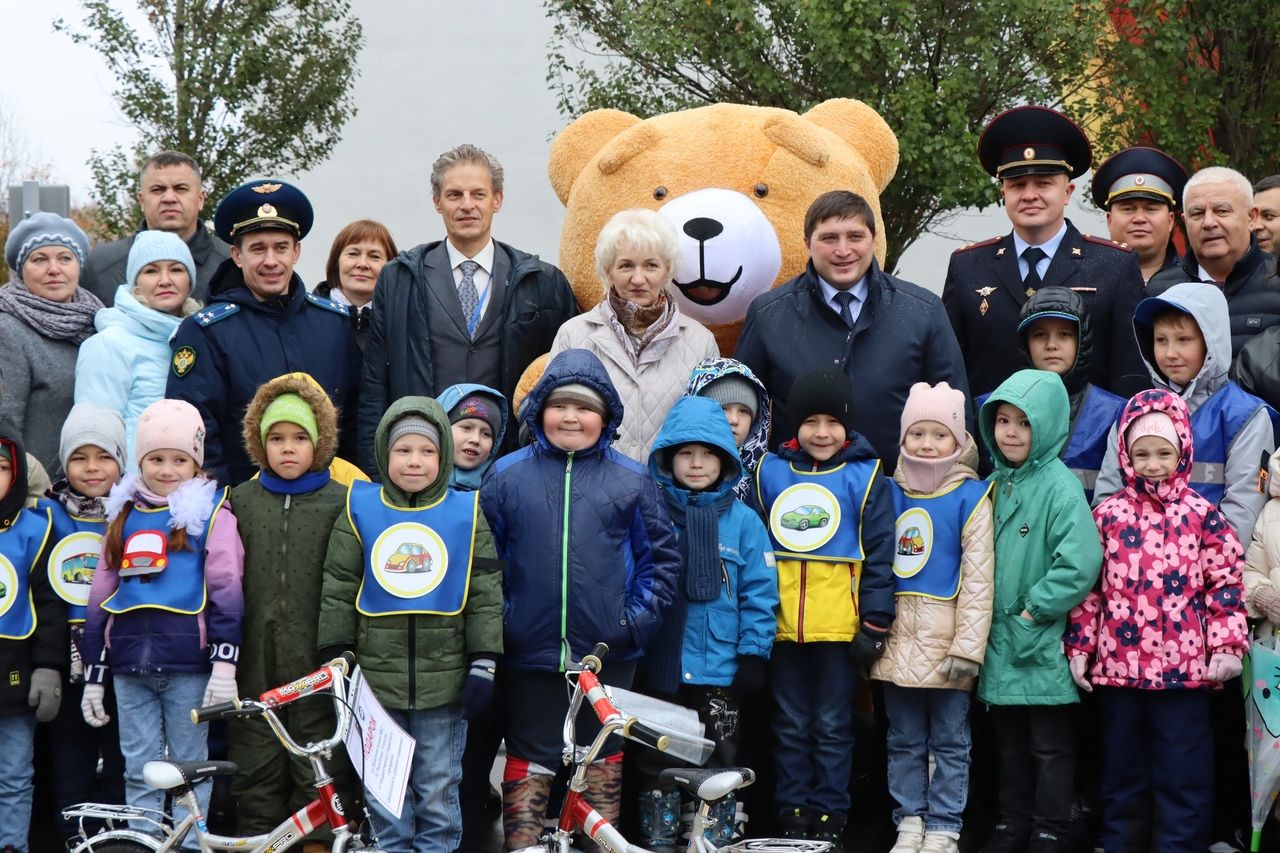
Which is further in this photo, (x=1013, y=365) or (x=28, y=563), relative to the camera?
(x=1013, y=365)

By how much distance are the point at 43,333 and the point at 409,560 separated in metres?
2.05

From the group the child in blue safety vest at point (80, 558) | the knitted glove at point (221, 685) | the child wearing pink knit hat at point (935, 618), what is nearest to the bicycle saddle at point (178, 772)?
the knitted glove at point (221, 685)

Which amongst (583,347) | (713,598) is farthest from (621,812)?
(583,347)

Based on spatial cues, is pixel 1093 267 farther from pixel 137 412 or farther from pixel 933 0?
pixel 933 0

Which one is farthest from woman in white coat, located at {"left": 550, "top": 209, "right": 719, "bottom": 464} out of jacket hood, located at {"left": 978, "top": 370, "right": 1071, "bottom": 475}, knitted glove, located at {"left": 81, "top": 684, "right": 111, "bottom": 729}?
knitted glove, located at {"left": 81, "top": 684, "right": 111, "bottom": 729}

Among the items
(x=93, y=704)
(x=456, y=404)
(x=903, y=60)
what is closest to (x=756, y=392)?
(x=456, y=404)

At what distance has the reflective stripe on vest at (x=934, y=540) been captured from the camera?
17.3ft

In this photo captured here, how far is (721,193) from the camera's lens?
6.18 metres

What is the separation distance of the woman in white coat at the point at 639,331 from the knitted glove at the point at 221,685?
1.57 metres

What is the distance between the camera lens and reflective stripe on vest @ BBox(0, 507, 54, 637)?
5137 millimetres

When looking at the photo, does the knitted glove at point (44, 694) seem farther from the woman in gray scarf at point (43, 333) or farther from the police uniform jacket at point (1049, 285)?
the police uniform jacket at point (1049, 285)

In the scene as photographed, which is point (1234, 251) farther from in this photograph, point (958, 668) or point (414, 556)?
point (414, 556)

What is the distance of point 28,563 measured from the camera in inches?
204

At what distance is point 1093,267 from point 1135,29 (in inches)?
252
